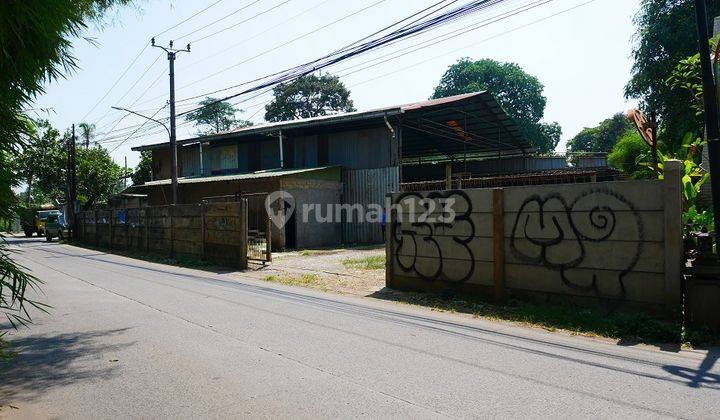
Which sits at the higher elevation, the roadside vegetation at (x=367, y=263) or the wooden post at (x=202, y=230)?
the wooden post at (x=202, y=230)

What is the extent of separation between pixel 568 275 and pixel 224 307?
5.85 m

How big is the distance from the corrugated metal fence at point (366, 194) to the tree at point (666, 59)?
45.2 feet

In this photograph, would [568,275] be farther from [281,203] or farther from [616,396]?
[281,203]

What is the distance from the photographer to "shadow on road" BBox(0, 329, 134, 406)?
15.6ft

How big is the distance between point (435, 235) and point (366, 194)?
13.0 metres

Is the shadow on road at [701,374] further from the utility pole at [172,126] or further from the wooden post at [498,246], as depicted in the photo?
the utility pole at [172,126]

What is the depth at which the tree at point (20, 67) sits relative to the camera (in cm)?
273

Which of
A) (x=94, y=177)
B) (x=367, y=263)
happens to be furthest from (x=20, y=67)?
Result: (x=94, y=177)

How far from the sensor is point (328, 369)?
16.5 ft

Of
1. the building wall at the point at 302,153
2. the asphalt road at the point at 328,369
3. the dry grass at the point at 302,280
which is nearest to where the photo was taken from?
the asphalt road at the point at 328,369

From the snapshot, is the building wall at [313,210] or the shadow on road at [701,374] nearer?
the shadow on road at [701,374]

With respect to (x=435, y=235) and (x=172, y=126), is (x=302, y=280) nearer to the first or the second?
(x=435, y=235)

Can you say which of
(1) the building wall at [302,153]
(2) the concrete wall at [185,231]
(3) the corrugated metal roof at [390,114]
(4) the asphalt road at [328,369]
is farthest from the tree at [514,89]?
(4) the asphalt road at [328,369]

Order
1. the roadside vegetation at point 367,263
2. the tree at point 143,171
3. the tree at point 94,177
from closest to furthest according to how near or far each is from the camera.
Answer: the roadside vegetation at point 367,263 → the tree at point 94,177 → the tree at point 143,171
